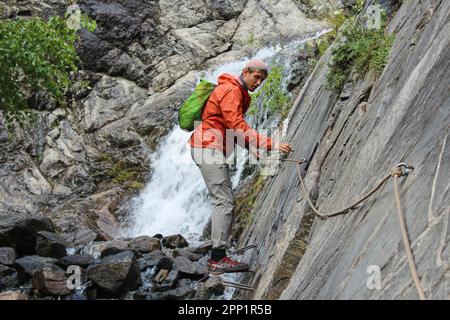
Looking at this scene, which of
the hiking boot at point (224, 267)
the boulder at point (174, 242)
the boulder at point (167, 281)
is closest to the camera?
the hiking boot at point (224, 267)

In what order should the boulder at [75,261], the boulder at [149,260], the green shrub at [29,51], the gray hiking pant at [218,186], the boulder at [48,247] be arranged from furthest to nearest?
the boulder at [48,247] < the boulder at [149,260] < the boulder at [75,261] < the green shrub at [29,51] < the gray hiking pant at [218,186]

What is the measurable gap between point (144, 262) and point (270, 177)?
3.49 m

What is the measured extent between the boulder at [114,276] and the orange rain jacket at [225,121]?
2786mm

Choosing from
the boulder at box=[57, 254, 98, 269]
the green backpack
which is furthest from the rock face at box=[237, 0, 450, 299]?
the boulder at box=[57, 254, 98, 269]

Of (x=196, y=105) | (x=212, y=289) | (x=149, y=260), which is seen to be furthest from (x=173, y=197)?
(x=196, y=105)

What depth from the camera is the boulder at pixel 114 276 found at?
8.03 metres

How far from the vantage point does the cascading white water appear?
47.9 ft

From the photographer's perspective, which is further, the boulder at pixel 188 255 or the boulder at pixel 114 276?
the boulder at pixel 188 255

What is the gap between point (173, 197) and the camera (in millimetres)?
16422

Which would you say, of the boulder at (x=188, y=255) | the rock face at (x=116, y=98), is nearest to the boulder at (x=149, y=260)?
the boulder at (x=188, y=255)

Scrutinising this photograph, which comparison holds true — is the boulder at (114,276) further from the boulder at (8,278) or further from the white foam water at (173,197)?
the white foam water at (173,197)

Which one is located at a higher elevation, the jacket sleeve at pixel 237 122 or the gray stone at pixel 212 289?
the jacket sleeve at pixel 237 122

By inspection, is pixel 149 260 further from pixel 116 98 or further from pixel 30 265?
pixel 116 98

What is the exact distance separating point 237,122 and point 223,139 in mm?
508
